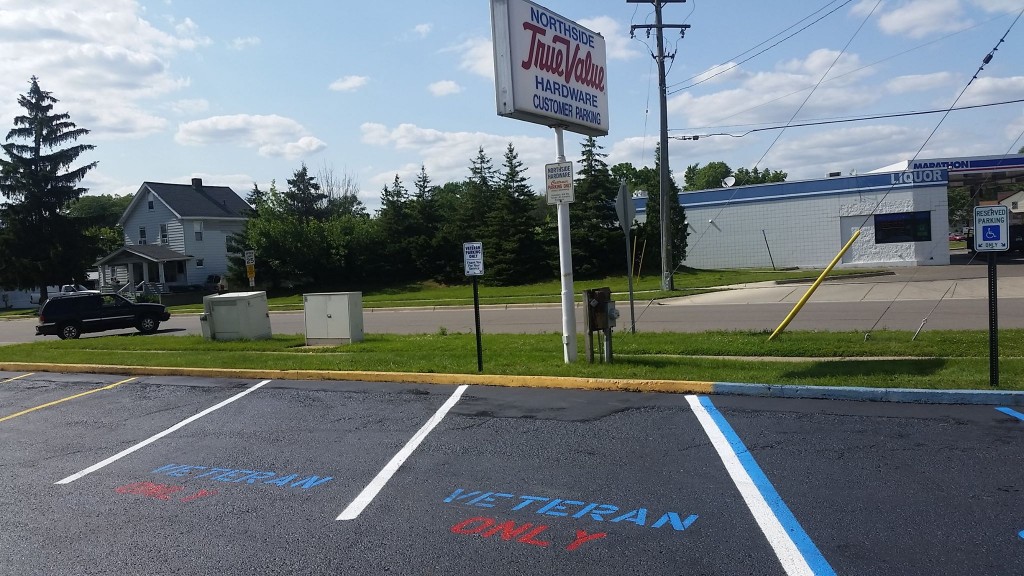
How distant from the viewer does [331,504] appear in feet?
18.9

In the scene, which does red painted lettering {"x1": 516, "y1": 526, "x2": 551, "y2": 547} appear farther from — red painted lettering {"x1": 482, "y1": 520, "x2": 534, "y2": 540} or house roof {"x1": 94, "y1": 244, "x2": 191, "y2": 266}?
house roof {"x1": 94, "y1": 244, "x2": 191, "y2": 266}

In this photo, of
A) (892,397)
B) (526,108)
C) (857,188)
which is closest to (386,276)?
(857,188)

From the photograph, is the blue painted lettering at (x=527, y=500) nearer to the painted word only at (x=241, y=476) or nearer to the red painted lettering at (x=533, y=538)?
the red painted lettering at (x=533, y=538)

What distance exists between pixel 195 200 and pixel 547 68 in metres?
52.2

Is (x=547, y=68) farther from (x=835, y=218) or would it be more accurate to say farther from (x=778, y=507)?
(x=835, y=218)

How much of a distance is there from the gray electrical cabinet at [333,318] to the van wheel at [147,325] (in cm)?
1155

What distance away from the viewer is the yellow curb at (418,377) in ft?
31.1

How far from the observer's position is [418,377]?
11117 mm

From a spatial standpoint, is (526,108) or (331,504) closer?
(331,504)

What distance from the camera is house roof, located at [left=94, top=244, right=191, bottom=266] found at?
5050 cm

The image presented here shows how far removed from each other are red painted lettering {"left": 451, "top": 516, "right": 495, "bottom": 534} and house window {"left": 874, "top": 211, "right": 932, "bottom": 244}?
1451 inches

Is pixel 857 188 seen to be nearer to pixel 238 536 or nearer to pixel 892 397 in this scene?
pixel 892 397

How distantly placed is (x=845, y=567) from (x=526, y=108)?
767 centimetres

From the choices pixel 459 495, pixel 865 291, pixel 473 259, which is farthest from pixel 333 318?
pixel 865 291
